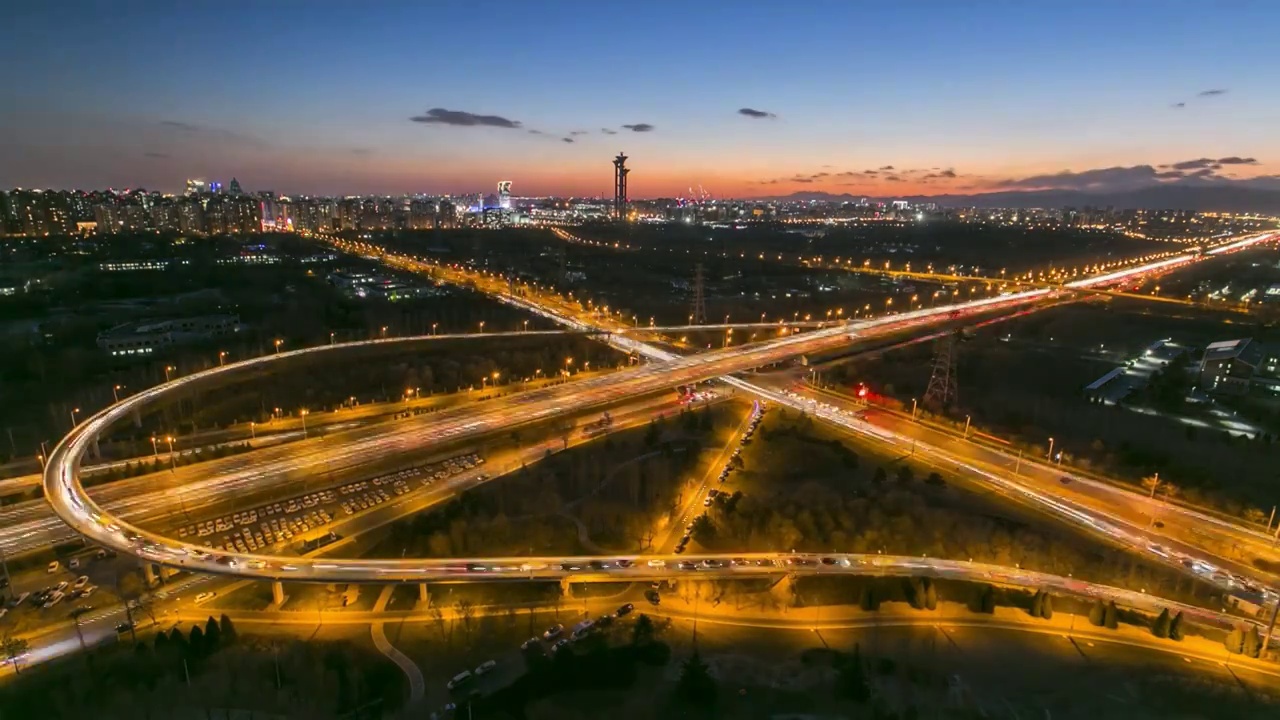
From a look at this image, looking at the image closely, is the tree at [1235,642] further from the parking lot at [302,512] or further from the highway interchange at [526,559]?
the parking lot at [302,512]

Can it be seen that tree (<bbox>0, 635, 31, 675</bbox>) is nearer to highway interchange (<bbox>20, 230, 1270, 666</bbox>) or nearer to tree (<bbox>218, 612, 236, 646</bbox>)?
highway interchange (<bbox>20, 230, 1270, 666</bbox>)

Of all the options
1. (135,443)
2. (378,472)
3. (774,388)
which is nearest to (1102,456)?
(774,388)

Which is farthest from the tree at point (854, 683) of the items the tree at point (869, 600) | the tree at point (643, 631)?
the tree at point (643, 631)

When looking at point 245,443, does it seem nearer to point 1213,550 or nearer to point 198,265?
point 1213,550

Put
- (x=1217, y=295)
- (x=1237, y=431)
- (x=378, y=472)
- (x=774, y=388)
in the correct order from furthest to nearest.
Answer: (x=1217, y=295)
(x=774, y=388)
(x=1237, y=431)
(x=378, y=472)

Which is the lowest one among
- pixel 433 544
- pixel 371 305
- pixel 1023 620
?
pixel 1023 620

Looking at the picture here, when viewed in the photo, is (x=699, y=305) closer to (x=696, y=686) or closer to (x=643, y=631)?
(x=643, y=631)

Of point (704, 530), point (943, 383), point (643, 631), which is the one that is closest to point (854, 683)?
point (643, 631)

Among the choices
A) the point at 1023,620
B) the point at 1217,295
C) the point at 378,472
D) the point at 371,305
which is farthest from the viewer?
the point at 1217,295

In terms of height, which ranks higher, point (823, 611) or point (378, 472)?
point (378, 472)
